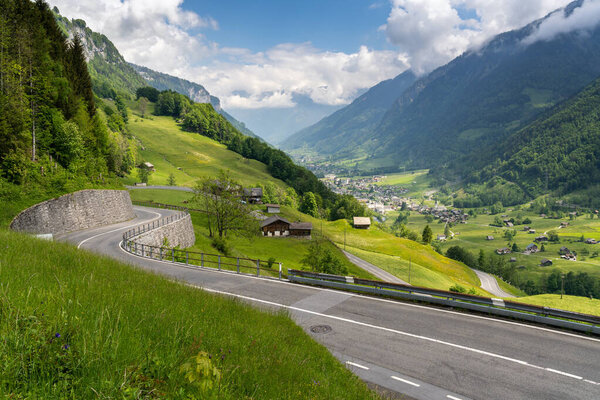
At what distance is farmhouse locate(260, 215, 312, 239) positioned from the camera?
89.5 m

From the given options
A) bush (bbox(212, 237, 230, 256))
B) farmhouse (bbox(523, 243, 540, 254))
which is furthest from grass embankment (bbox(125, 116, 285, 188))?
farmhouse (bbox(523, 243, 540, 254))

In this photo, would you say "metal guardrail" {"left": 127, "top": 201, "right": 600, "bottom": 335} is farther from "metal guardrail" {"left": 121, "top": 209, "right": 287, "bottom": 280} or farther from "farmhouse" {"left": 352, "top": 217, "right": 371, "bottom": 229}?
"farmhouse" {"left": 352, "top": 217, "right": 371, "bottom": 229}

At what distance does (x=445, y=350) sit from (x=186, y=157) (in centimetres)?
15400

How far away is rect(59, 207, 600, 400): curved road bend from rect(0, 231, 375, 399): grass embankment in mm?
3358

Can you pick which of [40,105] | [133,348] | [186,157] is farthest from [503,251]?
[133,348]

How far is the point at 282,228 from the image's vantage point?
91688mm

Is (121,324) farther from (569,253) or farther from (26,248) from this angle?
(569,253)

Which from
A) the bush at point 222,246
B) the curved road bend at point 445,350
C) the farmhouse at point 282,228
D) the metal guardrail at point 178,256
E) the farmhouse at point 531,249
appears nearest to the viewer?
the curved road bend at point 445,350

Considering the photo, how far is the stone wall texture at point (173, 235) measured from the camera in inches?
1394

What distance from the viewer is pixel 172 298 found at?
25.7 feet

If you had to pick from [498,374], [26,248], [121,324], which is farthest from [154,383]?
[498,374]

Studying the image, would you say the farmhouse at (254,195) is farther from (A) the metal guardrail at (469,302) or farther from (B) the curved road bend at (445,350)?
(B) the curved road bend at (445,350)

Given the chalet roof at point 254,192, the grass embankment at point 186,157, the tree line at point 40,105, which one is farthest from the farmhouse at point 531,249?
the tree line at point 40,105

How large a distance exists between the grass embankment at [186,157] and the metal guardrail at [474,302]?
342 ft
